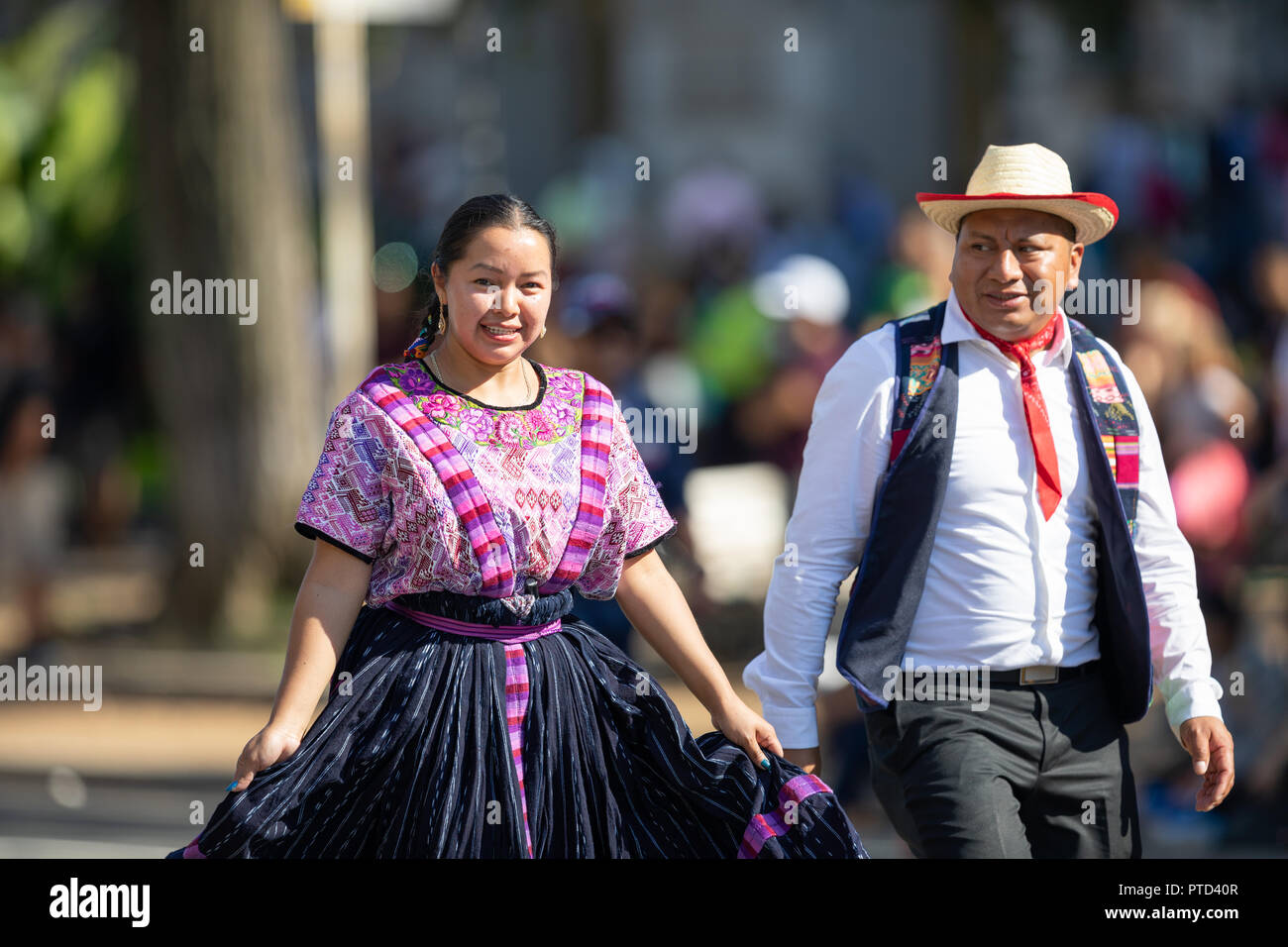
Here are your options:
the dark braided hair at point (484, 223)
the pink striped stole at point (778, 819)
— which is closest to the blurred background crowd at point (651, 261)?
the dark braided hair at point (484, 223)

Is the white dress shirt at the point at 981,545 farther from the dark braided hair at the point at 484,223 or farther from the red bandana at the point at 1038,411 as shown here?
the dark braided hair at the point at 484,223

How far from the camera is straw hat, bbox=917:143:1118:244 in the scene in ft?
13.9

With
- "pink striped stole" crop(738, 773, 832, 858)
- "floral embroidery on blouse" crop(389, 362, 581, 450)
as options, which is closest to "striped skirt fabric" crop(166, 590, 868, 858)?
"pink striped stole" crop(738, 773, 832, 858)

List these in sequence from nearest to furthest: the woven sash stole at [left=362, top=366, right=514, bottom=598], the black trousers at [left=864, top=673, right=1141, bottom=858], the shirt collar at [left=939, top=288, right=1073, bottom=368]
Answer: the woven sash stole at [left=362, top=366, right=514, bottom=598], the black trousers at [left=864, top=673, right=1141, bottom=858], the shirt collar at [left=939, top=288, right=1073, bottom=368]

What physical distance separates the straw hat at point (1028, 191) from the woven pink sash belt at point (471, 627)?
1375mm

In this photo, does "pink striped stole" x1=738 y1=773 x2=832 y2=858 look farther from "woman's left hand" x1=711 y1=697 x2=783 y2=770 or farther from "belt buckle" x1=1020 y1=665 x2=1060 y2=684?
"belt buckle" x1=1020 y1=665 x2=1060 y2=684

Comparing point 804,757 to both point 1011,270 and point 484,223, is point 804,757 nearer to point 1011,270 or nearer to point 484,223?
point 1011,270

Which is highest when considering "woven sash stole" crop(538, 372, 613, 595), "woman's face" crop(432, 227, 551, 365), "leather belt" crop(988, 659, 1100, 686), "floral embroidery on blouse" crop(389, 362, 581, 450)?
"woman's face" crop(432, 227, 551, 365)

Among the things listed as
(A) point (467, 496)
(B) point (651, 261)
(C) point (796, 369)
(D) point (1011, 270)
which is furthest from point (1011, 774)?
(B) point (651, 261)

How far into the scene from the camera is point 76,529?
15.3 metres

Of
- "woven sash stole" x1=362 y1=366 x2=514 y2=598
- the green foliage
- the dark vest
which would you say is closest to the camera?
"woven sash stole" x1=362 y1=366 x2=514 y2=598

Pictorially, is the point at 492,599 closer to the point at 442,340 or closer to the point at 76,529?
the point at 442,340
